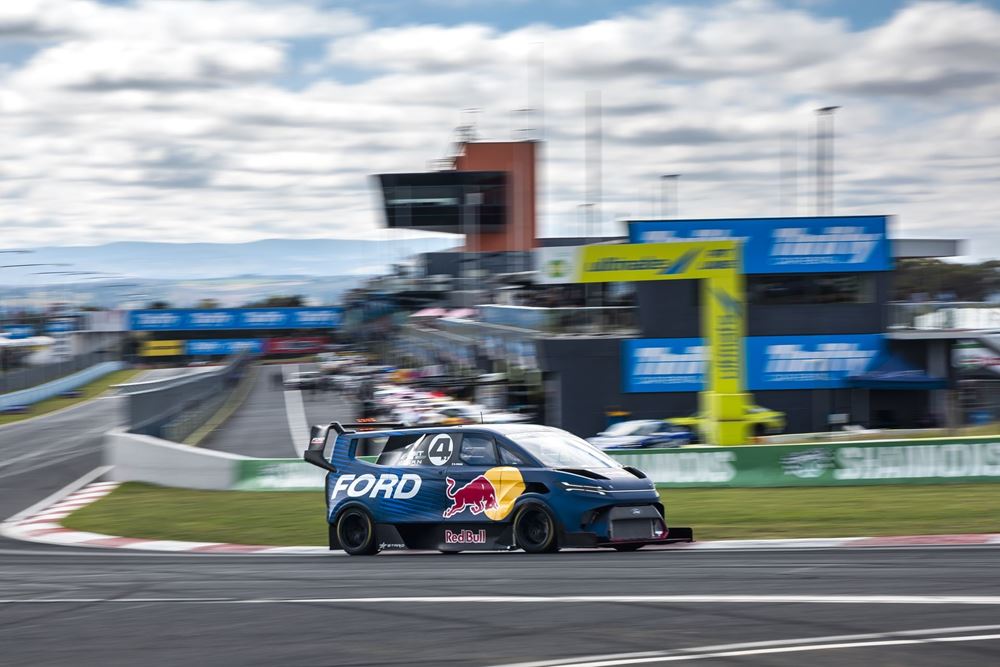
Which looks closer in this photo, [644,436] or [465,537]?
[465,537]

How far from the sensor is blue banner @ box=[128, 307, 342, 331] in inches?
4594

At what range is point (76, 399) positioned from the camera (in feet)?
227

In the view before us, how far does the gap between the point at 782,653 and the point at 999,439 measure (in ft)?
43.9

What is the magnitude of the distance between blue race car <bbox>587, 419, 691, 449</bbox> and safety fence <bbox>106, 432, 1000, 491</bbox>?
10.3m

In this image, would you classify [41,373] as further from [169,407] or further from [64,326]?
[64,326]

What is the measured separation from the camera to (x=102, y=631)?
8242 millimetres

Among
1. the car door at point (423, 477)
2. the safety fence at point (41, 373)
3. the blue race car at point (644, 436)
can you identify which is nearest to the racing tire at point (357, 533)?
the car door at point (423, 477)

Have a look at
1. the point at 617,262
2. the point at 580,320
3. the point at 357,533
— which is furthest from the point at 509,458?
the point at 580,320

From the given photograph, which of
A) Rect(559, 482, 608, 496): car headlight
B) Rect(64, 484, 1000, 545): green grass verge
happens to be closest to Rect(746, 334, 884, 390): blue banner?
Rect(64, 484, 1000, 545): green grass verge

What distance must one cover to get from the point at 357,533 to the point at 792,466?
8675 mm

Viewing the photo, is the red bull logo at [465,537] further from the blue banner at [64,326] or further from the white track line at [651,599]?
the blue banner at [64,326]

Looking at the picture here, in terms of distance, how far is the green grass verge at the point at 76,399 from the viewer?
5726 cm

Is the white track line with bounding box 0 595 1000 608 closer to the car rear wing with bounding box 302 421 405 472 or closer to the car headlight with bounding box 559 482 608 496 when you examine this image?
the car headlight with bounding box 559 482 608 496

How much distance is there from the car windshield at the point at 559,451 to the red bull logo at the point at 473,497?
0.54 m
